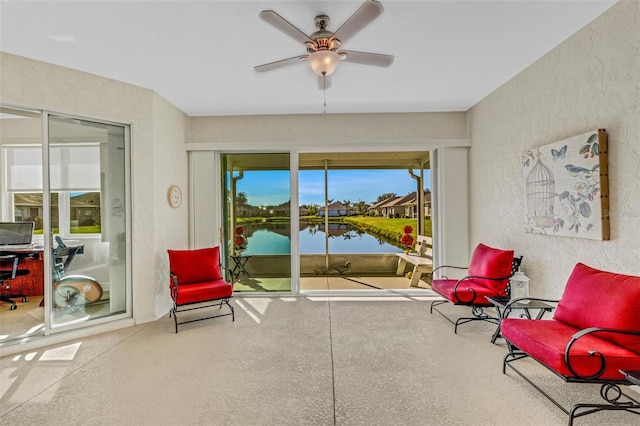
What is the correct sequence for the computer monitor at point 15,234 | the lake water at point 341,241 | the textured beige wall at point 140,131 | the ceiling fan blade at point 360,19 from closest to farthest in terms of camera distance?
the ceiling fan blade at point 360,19
the textured beige wall at point 140,131
the computer monitor at point 15,234
the lake water at point 341,241

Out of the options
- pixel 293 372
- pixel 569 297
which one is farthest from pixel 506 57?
pixel 293 372

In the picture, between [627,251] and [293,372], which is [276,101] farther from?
[627,251]

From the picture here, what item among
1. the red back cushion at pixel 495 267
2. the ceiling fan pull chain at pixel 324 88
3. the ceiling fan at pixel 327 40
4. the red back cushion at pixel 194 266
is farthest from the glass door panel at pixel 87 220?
the red back cushion at pixel 495 267

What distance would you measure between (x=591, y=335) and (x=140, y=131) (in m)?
4.77

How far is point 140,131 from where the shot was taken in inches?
151

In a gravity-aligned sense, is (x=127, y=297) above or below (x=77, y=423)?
above

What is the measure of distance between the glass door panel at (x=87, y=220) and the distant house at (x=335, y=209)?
11.7 feet

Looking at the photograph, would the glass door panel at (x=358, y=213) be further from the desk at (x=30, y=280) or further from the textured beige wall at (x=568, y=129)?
the desk at (x=30, y=280)

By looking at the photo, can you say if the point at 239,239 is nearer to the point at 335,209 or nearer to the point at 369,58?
the point at 335,209

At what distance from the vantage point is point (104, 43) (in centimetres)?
284

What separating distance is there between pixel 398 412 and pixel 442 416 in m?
0.28

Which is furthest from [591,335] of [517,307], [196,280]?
[196,280]

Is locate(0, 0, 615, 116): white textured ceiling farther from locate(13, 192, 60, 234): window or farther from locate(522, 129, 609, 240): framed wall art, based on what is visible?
locate(13, 192, 60, 234): window

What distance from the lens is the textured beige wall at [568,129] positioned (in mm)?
2311
